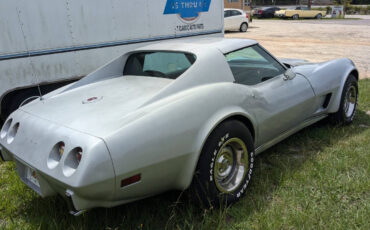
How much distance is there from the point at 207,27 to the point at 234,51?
4593mm

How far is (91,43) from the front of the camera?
532cm

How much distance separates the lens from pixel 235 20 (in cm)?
2009

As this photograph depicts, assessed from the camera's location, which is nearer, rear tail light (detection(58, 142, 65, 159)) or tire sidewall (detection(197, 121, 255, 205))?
rear tail light (detection(58, 142, 65, 159))

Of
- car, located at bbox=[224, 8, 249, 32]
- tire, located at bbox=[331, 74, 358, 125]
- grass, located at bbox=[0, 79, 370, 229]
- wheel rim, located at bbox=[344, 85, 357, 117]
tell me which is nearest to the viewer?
grass, located at bbox=[0, 79, 370, 229]

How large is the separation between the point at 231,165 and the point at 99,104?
46.0 inches

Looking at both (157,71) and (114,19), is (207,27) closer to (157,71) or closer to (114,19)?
(114,19)

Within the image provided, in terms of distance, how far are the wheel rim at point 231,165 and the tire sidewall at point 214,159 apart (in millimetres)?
35

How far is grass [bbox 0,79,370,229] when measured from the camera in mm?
2502

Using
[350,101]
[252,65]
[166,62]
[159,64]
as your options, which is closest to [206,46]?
[166,62]

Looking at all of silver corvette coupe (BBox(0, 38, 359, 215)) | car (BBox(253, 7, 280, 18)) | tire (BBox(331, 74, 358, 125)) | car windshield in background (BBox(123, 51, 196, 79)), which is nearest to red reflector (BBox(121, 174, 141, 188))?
silver corvette coupe (BBox(0, 38, 359, 215))

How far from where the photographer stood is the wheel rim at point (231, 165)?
263 centimetres

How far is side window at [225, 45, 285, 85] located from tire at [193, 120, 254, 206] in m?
0.64

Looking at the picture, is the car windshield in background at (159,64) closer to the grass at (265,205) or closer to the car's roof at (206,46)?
the car's roof at (206,46)

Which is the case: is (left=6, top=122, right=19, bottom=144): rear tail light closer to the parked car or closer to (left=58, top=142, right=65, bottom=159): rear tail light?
(left=58, top=142, right=65, bottom=159): rear tail light
